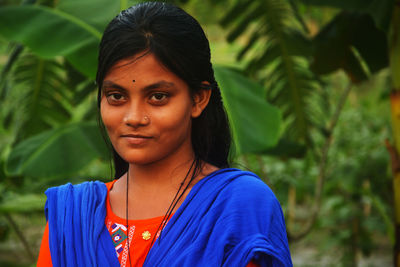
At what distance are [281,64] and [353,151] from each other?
1566 millimetres

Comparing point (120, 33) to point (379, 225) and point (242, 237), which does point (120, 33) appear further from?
point (379, 225)

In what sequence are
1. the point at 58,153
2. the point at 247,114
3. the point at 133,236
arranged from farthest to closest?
the point at 58,153
the point at 247,114
the point at 133,236

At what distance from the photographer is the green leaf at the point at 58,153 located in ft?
9.32

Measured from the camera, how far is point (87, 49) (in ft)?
8.32

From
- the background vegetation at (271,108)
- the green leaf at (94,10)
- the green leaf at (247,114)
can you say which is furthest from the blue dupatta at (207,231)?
the green leaf at (94,10)

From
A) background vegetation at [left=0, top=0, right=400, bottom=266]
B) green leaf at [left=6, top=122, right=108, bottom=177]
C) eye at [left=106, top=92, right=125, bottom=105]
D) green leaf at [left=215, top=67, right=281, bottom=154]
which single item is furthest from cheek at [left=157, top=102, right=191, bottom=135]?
green leaf at [left=6, top=122, right=108, bottom=177]

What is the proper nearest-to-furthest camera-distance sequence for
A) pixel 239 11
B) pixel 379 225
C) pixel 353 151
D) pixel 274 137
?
pixel 274 137 → pixel 239 11 → pixel 379 225 → pixel 353 151

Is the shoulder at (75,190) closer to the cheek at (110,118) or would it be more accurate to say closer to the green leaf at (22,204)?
the cheek at (110,118)

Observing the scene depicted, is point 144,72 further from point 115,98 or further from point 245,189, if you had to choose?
point 245,189

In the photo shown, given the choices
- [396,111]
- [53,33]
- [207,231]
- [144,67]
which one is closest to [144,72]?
[144,67]

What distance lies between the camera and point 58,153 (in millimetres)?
2930

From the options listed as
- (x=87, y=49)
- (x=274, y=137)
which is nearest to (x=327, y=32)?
(x=274, y=137)

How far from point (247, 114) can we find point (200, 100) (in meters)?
1.28

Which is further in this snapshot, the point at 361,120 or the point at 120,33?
the point at 361,120
